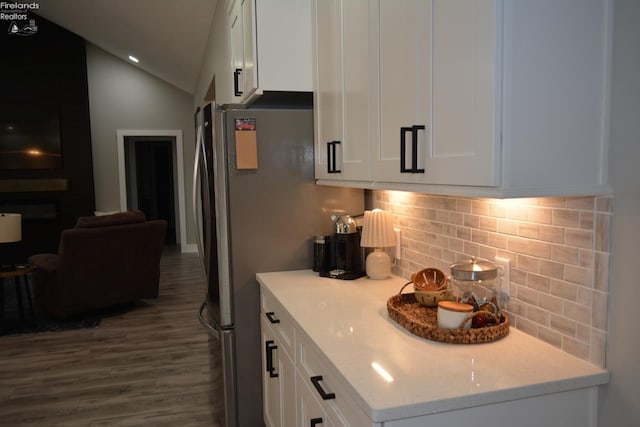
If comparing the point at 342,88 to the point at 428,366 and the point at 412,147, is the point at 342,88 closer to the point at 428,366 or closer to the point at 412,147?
the point at 412,147

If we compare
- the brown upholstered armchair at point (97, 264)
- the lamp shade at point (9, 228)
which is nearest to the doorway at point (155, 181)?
the brown upholstered armchair at point (97, 264)

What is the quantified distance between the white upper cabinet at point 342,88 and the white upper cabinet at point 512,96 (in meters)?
0.38

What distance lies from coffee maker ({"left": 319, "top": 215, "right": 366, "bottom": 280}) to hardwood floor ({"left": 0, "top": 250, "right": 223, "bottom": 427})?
0.80 meters

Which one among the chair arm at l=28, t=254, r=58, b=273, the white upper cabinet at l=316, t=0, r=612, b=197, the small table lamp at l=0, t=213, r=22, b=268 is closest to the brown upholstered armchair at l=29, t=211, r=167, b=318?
the chair arm at l=28, t=254, r=58, b=273

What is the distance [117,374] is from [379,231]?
2396 millimetres

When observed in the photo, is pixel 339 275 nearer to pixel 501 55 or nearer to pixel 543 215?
pixel 543 215

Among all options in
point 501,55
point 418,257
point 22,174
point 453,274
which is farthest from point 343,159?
point 22,174

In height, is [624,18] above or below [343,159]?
above

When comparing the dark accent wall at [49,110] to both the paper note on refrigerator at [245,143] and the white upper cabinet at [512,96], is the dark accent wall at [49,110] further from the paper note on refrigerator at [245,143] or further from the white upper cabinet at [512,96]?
the white upper cabinet at [512,96]

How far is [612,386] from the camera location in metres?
1.21

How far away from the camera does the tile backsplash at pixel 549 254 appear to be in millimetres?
1243

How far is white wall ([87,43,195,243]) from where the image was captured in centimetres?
838

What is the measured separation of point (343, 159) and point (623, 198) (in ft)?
3.46

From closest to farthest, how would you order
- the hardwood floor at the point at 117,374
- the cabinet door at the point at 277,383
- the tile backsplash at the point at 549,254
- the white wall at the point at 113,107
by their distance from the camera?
the tile backsplash at the point at 549,254 < the cabinet door at the point at 277,383 < the hardwood floor at the point at 117,374 < the white wall at the point at 113,107
